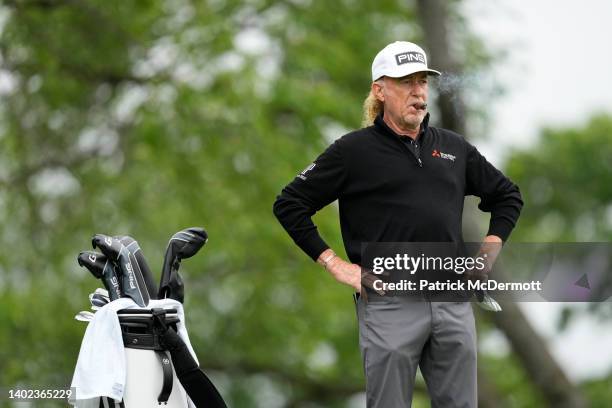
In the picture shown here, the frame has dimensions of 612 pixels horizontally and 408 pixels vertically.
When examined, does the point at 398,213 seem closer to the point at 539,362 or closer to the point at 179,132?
the point at 539,362

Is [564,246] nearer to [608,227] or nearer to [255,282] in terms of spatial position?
[255,282]

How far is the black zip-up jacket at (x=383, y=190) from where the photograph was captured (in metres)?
4.64

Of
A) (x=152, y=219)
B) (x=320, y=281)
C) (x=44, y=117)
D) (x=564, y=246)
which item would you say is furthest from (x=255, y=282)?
(x=564, y=246)

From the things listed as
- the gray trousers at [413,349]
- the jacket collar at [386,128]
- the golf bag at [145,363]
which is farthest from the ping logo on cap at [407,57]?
the golf bag at [145,363]

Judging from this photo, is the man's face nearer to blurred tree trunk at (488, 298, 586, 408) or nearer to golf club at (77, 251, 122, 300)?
golf club at (77, 251, 122, 300)

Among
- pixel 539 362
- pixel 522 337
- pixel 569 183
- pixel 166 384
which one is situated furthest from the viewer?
pixel 569 183

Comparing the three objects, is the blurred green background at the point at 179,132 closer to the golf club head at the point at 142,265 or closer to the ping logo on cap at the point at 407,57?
the golf club head at the point at 142,265

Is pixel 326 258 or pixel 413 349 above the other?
pixel 326 258

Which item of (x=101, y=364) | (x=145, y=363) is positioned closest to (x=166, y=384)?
(x=145, y=363)

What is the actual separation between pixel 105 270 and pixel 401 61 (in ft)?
4.91

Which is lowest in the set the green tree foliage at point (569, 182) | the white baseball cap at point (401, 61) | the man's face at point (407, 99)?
the man's face at point (407, 99)

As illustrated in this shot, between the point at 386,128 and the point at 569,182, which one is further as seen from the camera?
the point at 569,182

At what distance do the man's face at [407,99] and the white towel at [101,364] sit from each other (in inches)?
52.2

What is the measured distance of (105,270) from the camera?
5191 millimetres
